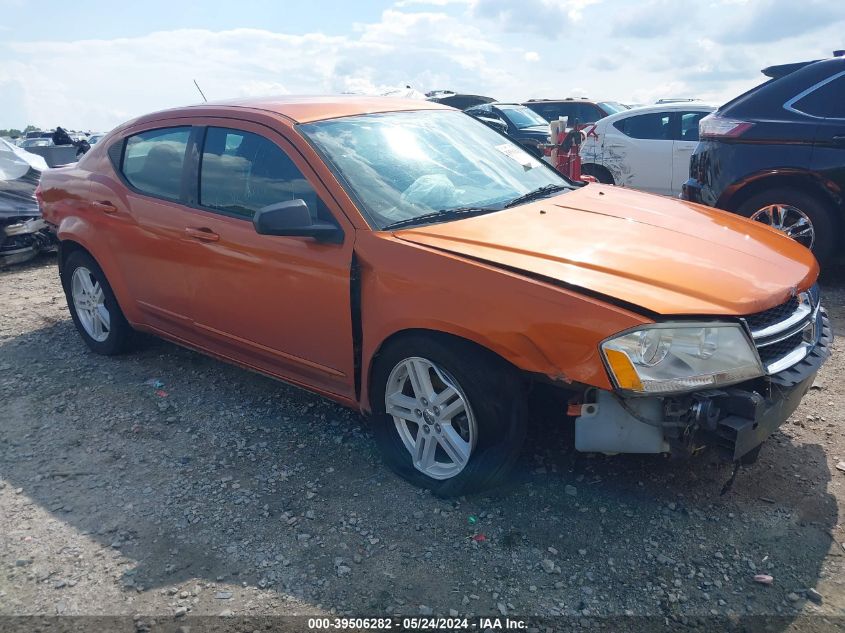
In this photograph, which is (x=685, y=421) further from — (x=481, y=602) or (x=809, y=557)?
(x=481, y=602)

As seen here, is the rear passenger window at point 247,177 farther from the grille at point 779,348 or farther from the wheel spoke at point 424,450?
the grille at point 779,348

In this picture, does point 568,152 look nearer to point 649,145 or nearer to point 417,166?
point 649,145

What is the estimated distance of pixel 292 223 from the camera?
311 cm

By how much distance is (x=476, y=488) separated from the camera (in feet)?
9.86

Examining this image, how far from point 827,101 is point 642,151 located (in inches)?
173

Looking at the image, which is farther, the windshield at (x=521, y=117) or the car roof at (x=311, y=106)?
the windshield at (x=521, y=117)

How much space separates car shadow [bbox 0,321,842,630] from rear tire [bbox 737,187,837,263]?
2942mm

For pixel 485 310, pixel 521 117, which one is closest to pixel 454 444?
pixel 485 310

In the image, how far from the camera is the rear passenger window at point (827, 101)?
5.66 meters

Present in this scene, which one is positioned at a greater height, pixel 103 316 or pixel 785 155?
pixel 785 155

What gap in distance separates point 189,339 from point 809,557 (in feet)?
11.0

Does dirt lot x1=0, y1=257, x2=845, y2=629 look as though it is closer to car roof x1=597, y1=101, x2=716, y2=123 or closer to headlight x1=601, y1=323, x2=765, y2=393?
headlight x1=601, y1=323, x2=765, y2=393

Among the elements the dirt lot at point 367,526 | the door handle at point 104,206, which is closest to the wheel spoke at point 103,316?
the door handle at point 104,206

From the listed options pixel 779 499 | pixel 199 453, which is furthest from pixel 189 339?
pixel 779 499
